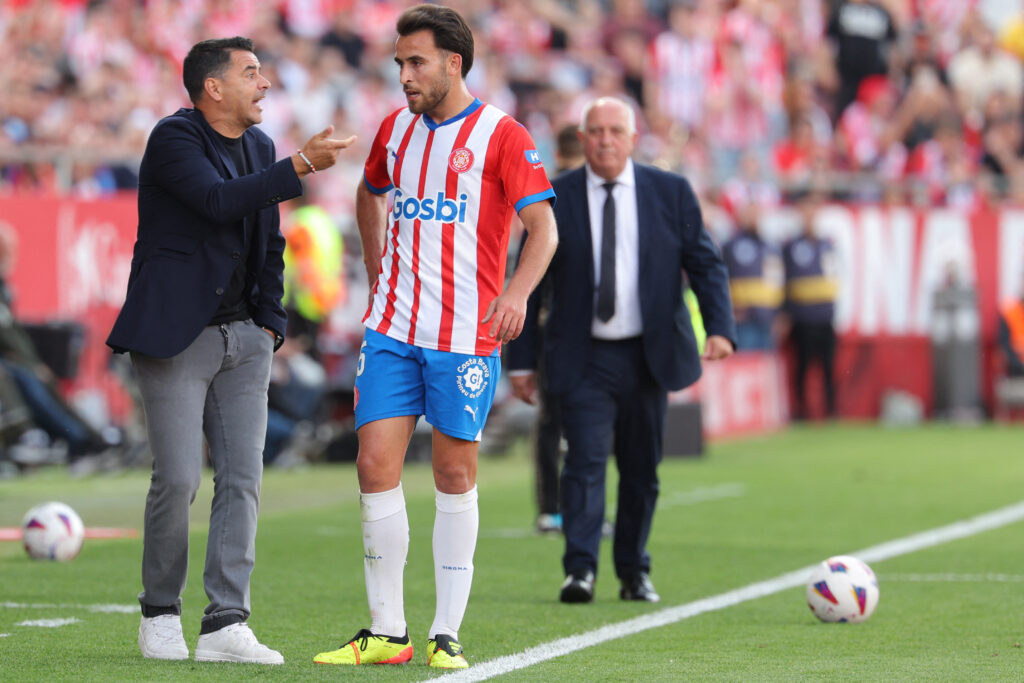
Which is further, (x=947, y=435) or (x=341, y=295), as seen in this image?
(x=947, y=435)

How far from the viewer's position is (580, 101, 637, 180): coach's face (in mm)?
7906

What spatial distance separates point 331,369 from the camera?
17.1 metres

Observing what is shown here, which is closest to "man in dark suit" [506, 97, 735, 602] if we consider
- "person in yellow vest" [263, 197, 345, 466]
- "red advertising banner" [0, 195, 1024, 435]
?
"person in yellow vest" [263, 197, 345, 466]

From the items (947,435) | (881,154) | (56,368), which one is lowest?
(947,435)

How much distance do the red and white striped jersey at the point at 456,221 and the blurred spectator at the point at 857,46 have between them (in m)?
19.3

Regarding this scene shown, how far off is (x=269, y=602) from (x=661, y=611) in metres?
1.67

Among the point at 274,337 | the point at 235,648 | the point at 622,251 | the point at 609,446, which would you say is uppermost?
the point at 622,251

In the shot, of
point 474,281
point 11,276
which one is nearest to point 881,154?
point 11,276

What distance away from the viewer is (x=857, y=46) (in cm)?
2486

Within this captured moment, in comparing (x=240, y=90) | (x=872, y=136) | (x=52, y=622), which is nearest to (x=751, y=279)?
(x=872, y=136)

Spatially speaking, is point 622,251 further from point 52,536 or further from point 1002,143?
point 1002,143

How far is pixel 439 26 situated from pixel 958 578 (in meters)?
4.21

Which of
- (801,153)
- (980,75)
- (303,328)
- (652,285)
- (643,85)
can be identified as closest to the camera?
(652,285)

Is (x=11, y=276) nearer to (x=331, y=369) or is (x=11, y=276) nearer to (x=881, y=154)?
(x=331, y=369)
